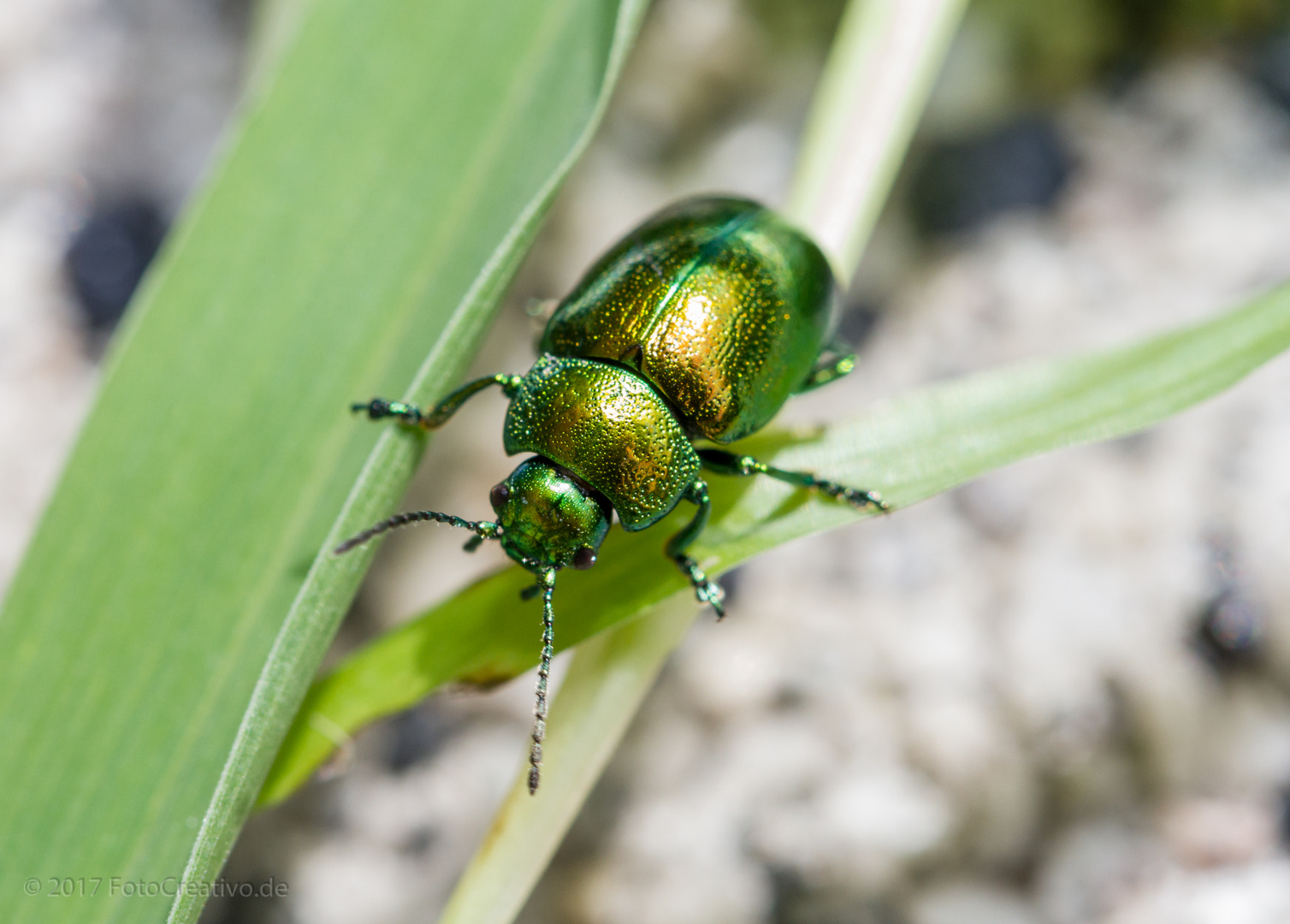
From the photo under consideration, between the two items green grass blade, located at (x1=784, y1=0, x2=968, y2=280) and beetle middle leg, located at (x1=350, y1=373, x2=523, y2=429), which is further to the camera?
green grass blade, located at (x1=784, y1=0, x2=968, y2=280)

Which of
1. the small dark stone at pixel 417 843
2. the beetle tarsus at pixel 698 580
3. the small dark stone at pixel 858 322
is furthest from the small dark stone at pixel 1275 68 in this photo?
the small dark stone at pixel 417 843

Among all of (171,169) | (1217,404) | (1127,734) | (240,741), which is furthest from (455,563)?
(1217,404)

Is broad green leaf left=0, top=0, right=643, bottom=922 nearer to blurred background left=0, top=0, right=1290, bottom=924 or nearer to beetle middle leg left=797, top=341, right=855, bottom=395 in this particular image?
blurred background left=0, top=0, right=1290, bottom=924

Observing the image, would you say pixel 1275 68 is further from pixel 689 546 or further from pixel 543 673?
pixel 543 673

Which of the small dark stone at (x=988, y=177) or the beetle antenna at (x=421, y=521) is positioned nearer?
the beetle antenna at (x=421, y=521)

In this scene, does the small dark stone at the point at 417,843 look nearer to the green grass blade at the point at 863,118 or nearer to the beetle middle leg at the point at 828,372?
the beetle middle leg at the point at 828,372

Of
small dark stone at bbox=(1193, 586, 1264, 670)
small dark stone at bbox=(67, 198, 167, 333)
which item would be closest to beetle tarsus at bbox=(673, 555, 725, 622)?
small dark stone at bbox=(1193, 586, 1264, 670)
